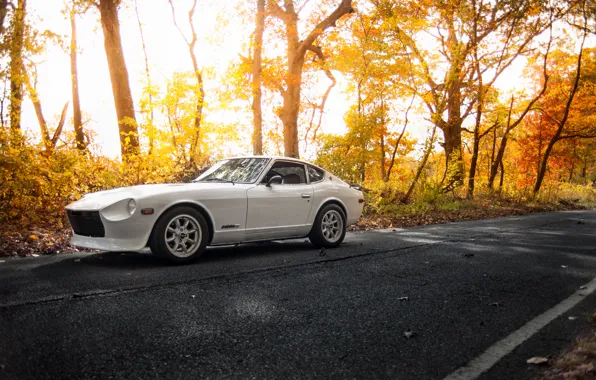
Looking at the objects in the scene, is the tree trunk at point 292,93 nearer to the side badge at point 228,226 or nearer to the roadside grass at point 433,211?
the roadside grass at point 433,211

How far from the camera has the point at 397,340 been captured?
306 cm

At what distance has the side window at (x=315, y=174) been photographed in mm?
7293

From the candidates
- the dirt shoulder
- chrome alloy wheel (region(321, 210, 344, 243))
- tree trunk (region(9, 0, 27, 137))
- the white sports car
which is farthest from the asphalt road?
tree trunk (region(9, 0, 27, 137))

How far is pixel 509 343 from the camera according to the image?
3.01 meters

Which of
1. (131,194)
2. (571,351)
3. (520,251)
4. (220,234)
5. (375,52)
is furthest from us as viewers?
(375,52)

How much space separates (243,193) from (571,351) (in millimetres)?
4217

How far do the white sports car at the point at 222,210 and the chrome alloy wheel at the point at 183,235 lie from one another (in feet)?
0.04

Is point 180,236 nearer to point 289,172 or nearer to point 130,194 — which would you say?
point 130,194

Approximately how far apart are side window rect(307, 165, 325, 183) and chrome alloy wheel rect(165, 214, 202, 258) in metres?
2.37

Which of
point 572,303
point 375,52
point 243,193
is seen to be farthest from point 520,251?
point 375,52

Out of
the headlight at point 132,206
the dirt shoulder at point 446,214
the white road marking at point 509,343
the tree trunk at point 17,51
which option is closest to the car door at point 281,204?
the headlight at point 132,206

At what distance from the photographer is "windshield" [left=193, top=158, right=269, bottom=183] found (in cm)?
647

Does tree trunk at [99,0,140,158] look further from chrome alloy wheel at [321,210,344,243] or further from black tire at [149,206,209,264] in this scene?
black tire at [149,206,209,264]

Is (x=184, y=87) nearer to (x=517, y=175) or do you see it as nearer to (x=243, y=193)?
(x=243, y=193)
